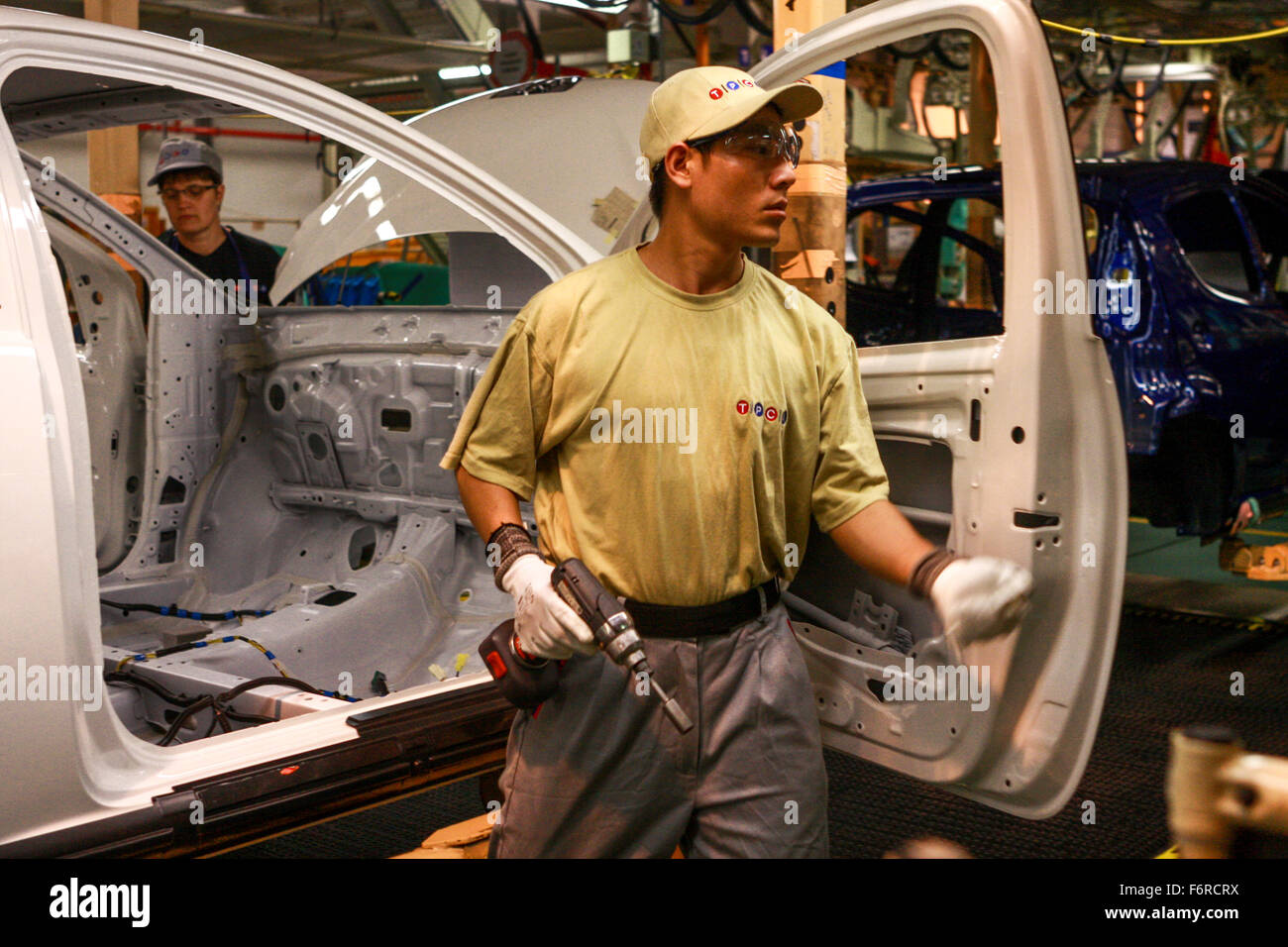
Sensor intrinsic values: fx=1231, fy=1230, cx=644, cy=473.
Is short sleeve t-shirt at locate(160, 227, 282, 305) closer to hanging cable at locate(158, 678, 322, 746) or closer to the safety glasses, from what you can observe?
the safety glasses

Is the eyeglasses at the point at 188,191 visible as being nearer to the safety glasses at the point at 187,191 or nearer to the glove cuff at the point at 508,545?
the safety glasses at the point at 187,191

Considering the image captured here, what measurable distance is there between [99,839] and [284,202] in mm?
18314

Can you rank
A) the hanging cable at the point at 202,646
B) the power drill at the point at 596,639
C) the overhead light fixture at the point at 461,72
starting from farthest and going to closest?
the overhead light fixture at the point at 461,72
the hanging cable at the point at 202,646
the power drill at the point at 596,639

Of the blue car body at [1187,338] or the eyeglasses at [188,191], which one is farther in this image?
the blue car body at [1187,338]

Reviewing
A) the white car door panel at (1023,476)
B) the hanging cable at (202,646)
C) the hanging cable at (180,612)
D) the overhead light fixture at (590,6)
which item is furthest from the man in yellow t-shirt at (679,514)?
the overhead light fixture at (590,6)

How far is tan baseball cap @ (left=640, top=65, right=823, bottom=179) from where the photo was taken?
192 centimetres

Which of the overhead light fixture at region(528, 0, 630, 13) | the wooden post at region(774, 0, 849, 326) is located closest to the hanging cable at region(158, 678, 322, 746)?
the wooden post at region(774, 0, 849, 326)

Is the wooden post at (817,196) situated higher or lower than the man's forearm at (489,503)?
higher

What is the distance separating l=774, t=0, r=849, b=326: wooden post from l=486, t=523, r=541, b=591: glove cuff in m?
1.32

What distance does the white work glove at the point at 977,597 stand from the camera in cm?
189

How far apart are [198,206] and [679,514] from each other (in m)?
3.67

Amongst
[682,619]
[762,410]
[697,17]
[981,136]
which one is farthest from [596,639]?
[981,136]

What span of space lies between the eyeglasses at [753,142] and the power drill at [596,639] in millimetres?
699
